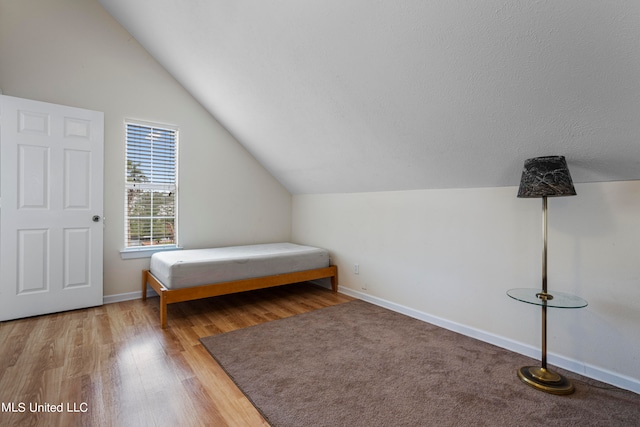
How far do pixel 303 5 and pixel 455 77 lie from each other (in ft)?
3.38

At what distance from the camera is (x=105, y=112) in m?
3.17

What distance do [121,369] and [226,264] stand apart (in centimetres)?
116

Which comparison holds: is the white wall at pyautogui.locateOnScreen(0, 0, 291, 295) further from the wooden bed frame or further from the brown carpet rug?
the brown carpet rug

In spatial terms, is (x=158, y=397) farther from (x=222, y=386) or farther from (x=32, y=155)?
(x=32, y=155)

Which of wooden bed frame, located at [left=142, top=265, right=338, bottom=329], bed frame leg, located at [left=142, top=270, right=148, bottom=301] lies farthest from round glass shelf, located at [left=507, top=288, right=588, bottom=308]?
bed frame leg, located at [left=142, top=270, right=148, bottom=301]

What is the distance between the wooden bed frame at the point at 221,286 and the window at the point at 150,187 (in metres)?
0.45

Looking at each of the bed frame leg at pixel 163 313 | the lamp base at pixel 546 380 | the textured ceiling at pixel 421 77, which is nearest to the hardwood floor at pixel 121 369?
the bed frame leg at pixel 163 313

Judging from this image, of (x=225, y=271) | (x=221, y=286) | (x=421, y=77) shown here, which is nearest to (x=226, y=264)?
→ (x=225, y=271)

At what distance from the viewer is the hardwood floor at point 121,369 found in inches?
→ 58.2

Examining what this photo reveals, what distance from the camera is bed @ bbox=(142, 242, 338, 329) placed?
2641 mm

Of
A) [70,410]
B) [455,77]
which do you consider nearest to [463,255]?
[455,77]

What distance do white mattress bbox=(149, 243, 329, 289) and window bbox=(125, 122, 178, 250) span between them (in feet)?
1.34

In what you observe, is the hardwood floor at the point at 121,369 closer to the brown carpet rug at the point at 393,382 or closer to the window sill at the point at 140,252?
the brown carpet rug at the point at 393,382

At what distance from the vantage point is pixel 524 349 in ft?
7.00
